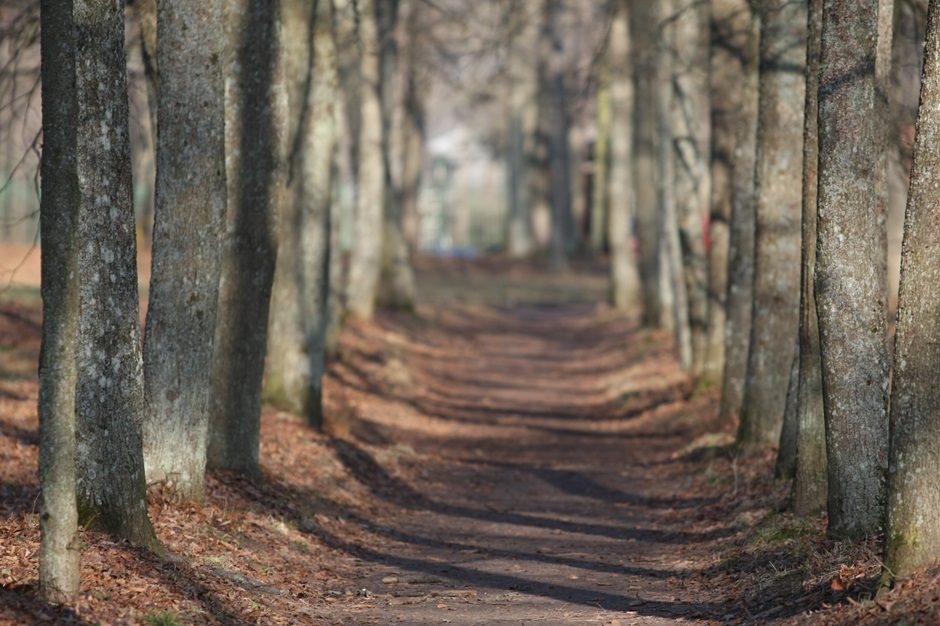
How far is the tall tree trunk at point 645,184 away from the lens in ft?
91.4

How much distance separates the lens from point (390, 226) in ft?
100

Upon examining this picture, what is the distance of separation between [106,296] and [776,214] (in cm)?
754

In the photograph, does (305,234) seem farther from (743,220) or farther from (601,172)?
(601,172)

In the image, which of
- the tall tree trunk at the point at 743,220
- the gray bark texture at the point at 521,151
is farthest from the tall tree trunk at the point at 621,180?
the gray bark texture at the point at 521,151

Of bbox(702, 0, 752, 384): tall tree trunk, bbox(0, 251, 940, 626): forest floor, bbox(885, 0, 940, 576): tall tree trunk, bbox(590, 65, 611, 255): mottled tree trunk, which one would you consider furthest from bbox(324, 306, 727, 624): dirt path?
bbox(590, 65, 611, 255): mottled tree trunk

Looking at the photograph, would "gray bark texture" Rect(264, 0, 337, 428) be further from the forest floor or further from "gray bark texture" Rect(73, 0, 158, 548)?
"gray bark texture" Rect(73, 0, 158, 548)

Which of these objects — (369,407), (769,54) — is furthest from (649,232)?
(769,54)

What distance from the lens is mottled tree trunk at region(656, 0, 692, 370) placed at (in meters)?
22.4

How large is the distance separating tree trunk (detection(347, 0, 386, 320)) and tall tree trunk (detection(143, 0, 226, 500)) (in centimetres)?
1683

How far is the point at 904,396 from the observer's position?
7.61 m

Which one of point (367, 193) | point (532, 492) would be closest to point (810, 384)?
point (532, 492)

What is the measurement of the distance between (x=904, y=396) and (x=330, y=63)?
10.3m

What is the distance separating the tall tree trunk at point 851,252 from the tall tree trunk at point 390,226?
1967 cm

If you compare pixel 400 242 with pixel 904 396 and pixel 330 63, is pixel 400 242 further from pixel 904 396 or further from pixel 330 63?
pixel 904 396
